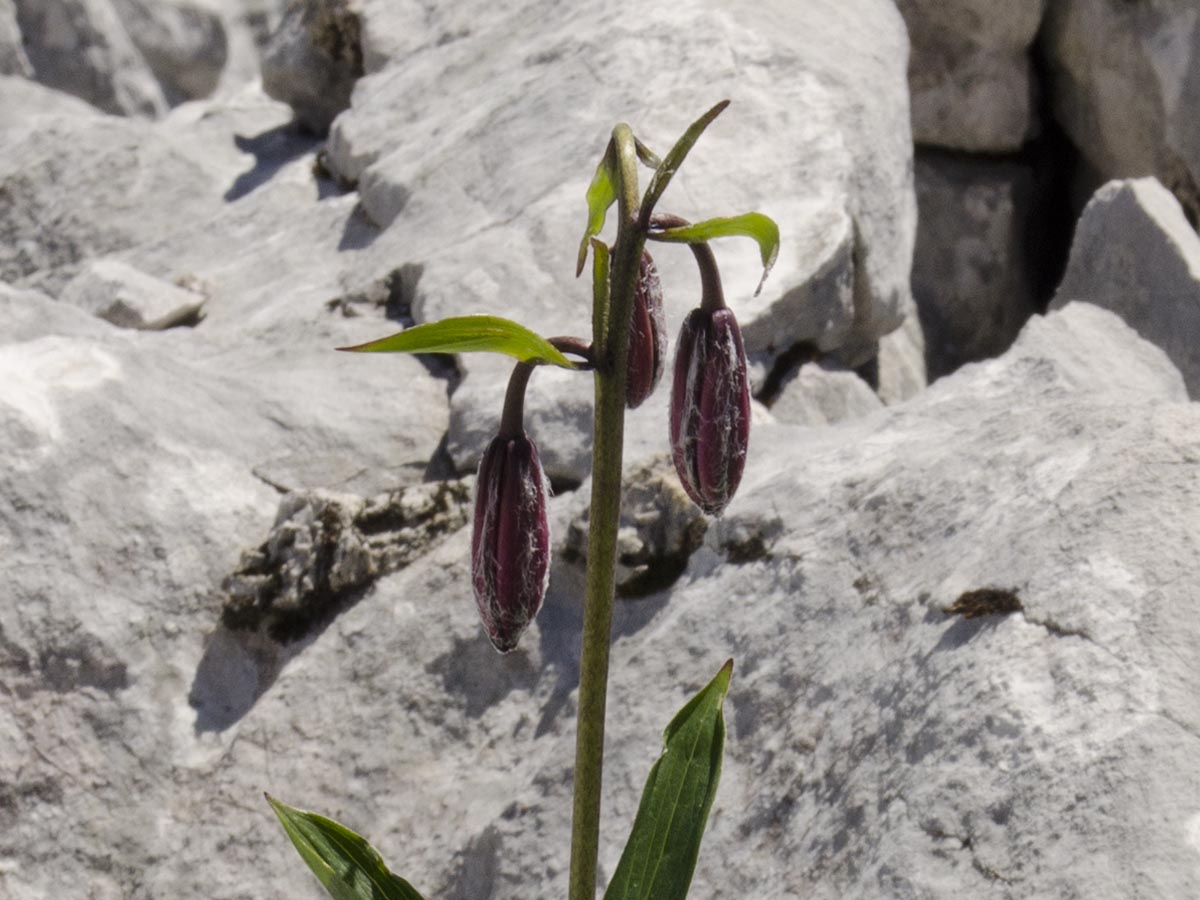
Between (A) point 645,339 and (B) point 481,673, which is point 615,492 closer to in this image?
(A) point 645,339

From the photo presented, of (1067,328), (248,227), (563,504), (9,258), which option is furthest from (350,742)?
(9,258)

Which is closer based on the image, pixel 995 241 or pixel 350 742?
pixel 350 742

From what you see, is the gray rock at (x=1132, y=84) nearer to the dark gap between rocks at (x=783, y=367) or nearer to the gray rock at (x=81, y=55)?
the dark gap between rocks at (x=783, y=367)

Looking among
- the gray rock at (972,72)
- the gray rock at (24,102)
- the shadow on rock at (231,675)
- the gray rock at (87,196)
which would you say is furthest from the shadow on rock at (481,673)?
the gray rock at (24,102)

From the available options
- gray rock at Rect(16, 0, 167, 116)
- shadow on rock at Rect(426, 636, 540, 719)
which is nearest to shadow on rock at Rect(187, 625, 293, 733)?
shadow on rock at Rect(426, 636, 540, 719)

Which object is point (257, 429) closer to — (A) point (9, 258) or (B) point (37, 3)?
(A) point (9, 258)

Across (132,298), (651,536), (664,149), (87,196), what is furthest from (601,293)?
(87,196)

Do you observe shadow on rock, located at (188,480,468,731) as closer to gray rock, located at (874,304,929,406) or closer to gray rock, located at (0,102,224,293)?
gray rock, located at (874,304,929,406)
